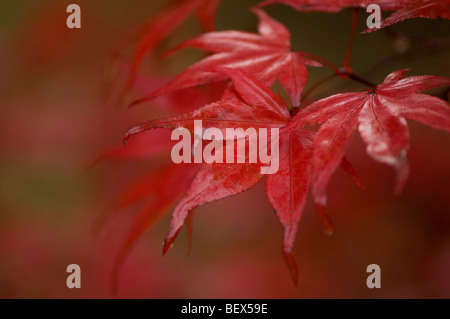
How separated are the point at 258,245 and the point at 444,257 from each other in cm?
55

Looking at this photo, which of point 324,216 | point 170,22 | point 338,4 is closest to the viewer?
point 324,216

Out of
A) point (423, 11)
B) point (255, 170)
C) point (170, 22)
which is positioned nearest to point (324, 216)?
point (255, 170)

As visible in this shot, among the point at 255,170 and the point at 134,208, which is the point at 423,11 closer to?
the point at 255,170

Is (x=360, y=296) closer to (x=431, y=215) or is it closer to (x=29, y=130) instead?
(x=431, y=215)

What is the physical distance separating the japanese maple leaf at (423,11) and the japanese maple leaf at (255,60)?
4.5 inches

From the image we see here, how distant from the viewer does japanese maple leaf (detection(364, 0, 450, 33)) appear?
1.33ft

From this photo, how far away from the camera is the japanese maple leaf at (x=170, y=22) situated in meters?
0.67

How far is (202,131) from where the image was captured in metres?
0.40

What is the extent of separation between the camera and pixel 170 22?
27.8 inches

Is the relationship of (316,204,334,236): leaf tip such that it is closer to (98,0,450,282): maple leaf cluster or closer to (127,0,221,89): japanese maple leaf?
(98,0,450,282): maple leaf cluster

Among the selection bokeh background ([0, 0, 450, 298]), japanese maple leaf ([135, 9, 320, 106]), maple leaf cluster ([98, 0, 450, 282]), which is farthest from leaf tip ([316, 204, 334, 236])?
bokeh background ([0, 0, 450, 298])

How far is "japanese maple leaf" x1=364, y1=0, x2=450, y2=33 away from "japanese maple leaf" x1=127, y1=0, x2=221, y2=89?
0.36m

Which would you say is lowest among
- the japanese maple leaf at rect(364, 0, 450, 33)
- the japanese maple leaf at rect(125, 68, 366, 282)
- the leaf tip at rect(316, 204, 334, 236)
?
the leaf tip at rect(316, 204, 334, 236)

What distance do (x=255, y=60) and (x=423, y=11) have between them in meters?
0.20
